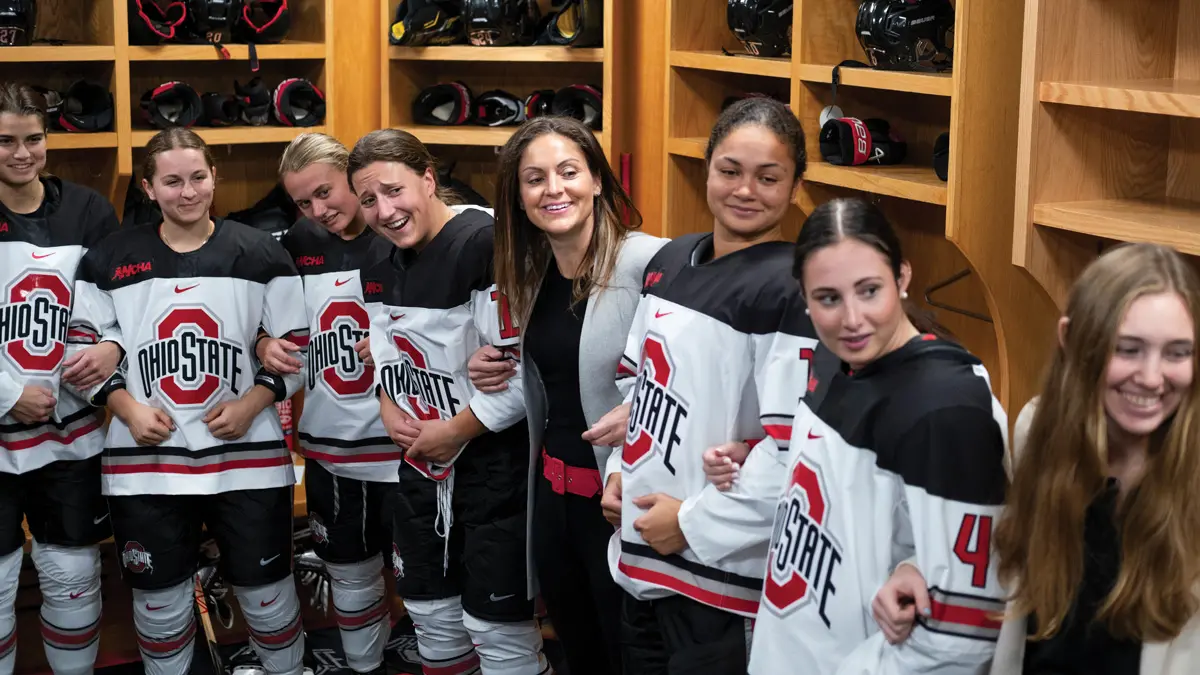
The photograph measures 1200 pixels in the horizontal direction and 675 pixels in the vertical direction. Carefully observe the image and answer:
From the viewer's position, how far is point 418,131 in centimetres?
394

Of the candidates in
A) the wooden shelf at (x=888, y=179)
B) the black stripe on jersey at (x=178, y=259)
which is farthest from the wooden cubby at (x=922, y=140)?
the black stripe on jersey at (x=178, y=259)

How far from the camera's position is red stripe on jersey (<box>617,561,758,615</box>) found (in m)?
1.88

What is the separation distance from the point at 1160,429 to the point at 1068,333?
13 centimetres

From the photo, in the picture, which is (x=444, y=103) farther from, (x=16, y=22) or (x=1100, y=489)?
(x=1100, y=489)

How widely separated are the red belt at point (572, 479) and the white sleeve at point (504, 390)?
0.63 ft

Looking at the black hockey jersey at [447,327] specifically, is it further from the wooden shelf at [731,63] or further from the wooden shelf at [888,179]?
the wooden shelf at [731,63]

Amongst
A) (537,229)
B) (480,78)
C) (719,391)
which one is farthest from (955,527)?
(480,78)

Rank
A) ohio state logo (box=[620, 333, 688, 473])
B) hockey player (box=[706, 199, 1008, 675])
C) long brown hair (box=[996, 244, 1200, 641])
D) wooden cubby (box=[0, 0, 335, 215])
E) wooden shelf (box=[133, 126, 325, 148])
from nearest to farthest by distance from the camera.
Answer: long brown hair (box=[996, 244, 1200, 641]) < hockey player (box=[706, 199, 1008, 675]) < ohio state logo (box=[620, 333, 688, 473]) < wooden cubby (box=[0, 0, 335, 215]) < wooden shelf (box=[133, 126, 325, 148])

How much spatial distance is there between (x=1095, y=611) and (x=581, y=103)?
2.74 metres

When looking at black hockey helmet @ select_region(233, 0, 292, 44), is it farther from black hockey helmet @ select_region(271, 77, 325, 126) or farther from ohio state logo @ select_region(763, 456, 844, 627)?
ohio state logo @ select_region(763, 456, 844, 627)

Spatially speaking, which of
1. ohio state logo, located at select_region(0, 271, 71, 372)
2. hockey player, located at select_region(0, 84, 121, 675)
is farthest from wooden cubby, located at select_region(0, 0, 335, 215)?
ohio state logo, located at select_region(0, 271, 71, 372)

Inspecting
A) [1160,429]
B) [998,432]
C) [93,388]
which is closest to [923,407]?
[998,432]

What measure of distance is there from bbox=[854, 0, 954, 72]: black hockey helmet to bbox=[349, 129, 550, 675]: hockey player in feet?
2.74

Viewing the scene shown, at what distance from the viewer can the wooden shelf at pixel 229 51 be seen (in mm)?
3744
